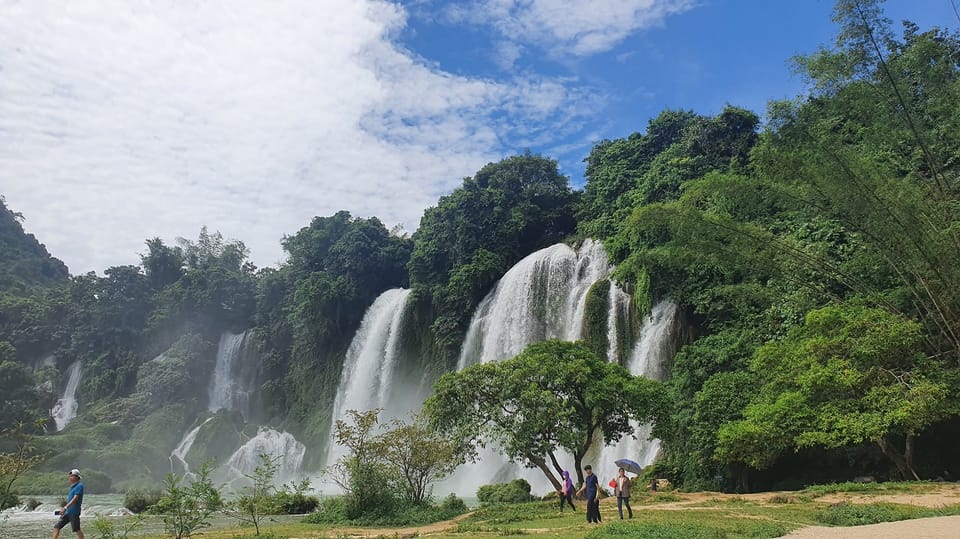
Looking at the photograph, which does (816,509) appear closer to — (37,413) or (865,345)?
(865,345)

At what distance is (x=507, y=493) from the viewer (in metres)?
20.4

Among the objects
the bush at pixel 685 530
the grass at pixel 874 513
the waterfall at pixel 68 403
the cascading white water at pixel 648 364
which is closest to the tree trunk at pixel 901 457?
the grass at pixel 874 513

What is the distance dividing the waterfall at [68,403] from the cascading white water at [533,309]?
118 feet

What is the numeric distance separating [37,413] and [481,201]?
3407 cm

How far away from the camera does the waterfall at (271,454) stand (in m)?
36.9

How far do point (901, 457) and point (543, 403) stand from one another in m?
8.82

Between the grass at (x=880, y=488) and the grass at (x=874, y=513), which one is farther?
the grass at (x=880, y=488)

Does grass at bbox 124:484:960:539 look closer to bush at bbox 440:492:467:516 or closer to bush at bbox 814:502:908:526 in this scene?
bush at bbox 814:502:908:526

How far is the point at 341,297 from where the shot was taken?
1580 inches

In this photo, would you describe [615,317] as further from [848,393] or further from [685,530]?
[685,530]

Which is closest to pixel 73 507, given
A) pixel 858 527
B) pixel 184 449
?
pixel 858 527

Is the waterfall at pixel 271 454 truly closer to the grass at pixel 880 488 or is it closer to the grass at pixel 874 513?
the grass at pixel 880 488

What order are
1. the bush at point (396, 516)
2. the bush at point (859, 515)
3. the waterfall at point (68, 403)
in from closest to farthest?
1. the bush at point (859, 515)
2. the bush at point (396, 516)
3. the waterfall at point (68, 403)

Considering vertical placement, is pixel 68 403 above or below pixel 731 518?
above
